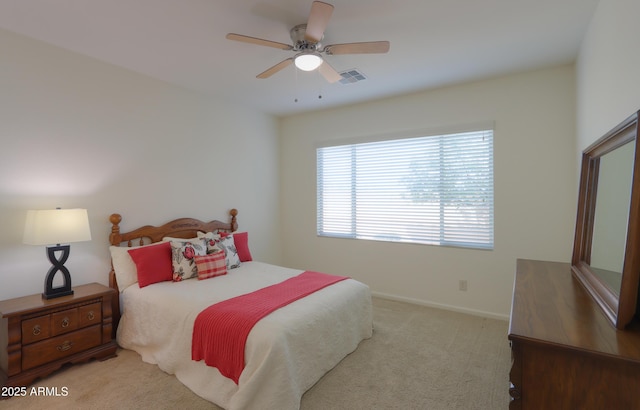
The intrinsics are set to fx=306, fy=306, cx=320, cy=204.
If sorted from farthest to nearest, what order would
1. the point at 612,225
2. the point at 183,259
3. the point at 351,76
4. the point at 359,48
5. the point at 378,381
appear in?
1. the point at 351,76
2. the point at 183,259
3. the point at 378,381
4. the point at 359,48
5. the point at 612,225

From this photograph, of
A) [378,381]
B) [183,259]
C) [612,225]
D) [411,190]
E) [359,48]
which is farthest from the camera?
[411,190]

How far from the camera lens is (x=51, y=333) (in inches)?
91.1

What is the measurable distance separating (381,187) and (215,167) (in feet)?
7.36

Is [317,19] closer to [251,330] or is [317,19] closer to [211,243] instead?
[251,330]

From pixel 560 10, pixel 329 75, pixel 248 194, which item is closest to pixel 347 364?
pixel 329 75

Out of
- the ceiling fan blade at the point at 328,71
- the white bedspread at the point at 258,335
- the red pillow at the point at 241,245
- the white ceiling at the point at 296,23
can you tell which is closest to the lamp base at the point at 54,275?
the white bedspread at the point at 258,335

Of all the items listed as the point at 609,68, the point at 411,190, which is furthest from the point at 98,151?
the point at 609,68

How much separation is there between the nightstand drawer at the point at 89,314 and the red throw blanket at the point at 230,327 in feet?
3.36

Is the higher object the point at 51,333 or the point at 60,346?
the point at 51,333

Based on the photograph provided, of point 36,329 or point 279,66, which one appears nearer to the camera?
point 36,329

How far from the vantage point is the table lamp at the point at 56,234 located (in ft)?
7.67

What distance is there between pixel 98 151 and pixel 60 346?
172 cm

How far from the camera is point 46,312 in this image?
229 centimetres

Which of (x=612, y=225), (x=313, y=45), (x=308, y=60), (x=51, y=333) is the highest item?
(x=313, y=45)
